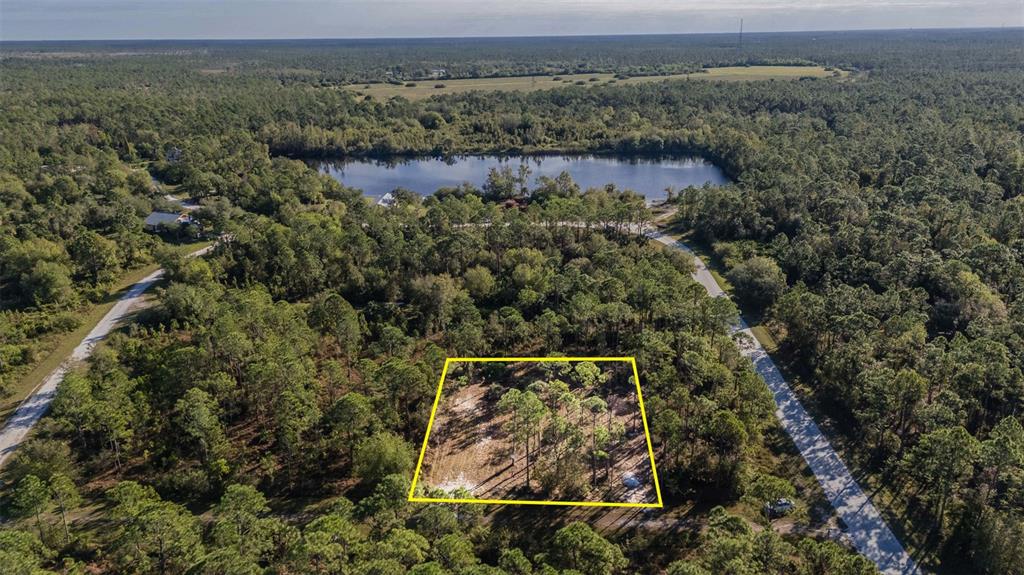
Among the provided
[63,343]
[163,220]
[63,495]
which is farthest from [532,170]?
[63,495]

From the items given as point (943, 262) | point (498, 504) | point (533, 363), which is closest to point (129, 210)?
point (533, 363)

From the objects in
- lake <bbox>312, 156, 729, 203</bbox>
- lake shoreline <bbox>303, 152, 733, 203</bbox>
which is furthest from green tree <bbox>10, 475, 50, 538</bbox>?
lake <bbox>312, 156, 729, 203</bbox>

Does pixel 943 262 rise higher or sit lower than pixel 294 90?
lower

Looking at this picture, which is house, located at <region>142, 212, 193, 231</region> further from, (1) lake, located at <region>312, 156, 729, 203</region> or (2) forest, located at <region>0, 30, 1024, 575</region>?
(1) lake, located at <region>312, 156, 729, 203</region>

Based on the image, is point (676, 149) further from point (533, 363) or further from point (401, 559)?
point (401, 559)

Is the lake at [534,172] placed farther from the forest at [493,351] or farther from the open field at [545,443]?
the open field at [545,443]

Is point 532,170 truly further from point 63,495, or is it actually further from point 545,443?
point 63,495
